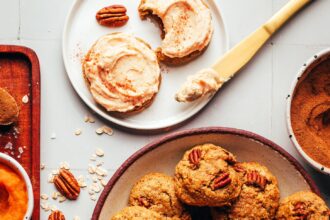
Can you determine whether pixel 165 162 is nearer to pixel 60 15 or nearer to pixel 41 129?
pixel 41 129

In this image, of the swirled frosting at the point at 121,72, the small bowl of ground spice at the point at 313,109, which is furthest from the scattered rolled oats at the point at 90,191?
the small bowl of ground spice at the point at 313,109

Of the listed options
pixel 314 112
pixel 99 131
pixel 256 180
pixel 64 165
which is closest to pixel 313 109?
pixel 314 112

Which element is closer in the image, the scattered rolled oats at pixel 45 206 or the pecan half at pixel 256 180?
the pecan half at pixel 256 180

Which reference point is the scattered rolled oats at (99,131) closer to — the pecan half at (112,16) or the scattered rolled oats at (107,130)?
the scattered rolled oats at (107,130)

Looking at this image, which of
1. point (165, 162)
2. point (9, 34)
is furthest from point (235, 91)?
point (9, 34)

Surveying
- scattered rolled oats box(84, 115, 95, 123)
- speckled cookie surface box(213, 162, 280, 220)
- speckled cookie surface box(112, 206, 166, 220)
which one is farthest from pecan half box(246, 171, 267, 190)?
scattered rolled oats box(84, 115, 95, 123)
